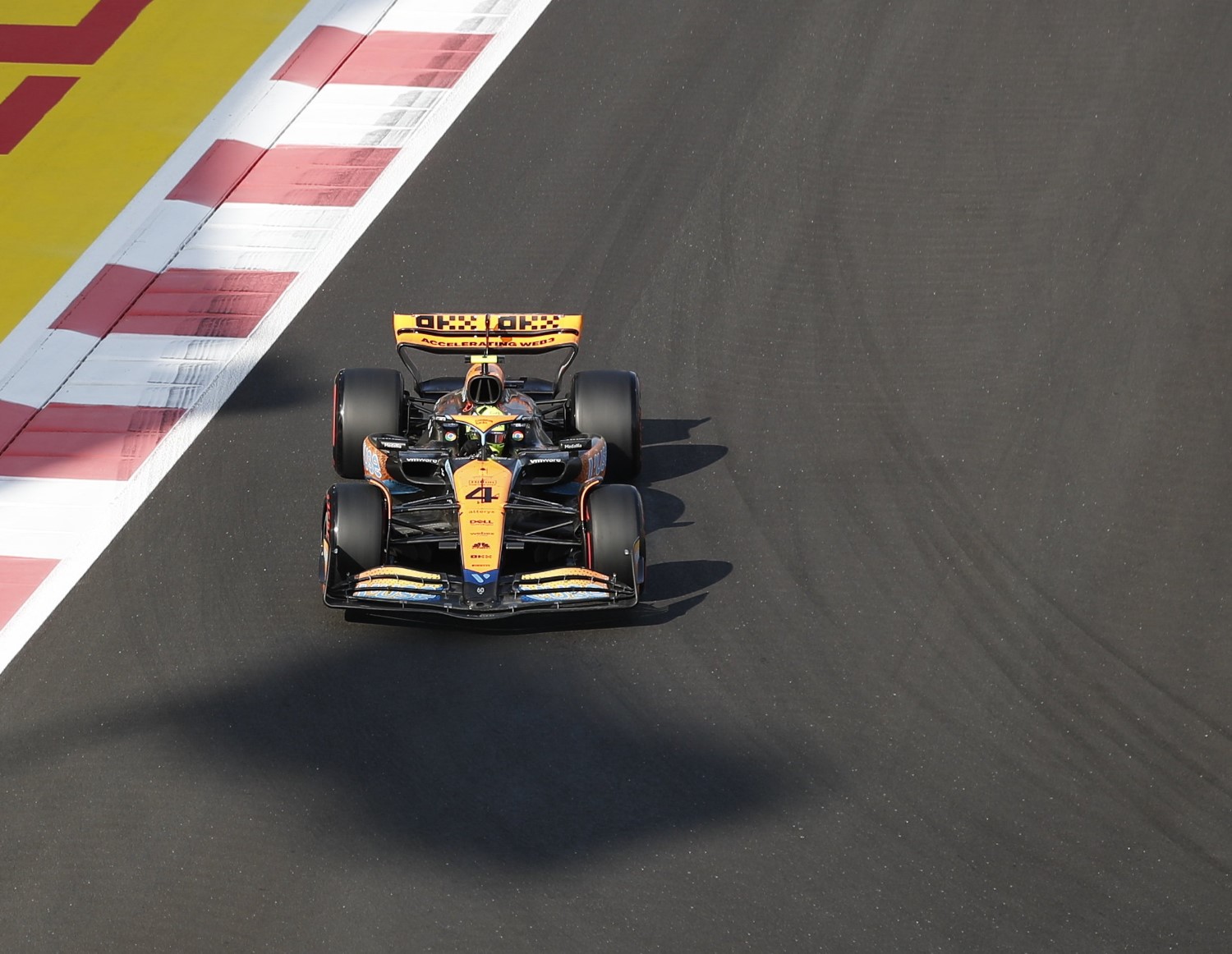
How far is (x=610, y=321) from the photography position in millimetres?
15406

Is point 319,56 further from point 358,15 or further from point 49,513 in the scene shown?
point 49,513

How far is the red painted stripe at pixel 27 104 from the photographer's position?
18266 millimetres

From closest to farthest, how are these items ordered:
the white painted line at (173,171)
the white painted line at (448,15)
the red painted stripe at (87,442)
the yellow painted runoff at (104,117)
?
1. the red painted stripe at (87,442)
2. the white painted line at (173,171)
3. the yellow painted runoff at (104,117)
4. the white painted line at (448,15)

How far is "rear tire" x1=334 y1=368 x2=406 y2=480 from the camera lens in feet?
42.7

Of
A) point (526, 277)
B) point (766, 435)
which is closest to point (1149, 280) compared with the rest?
point (766, 435)

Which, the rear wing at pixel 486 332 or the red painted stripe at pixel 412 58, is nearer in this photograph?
the rear wing at pixel 486 332

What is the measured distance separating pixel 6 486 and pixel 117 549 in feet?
4.36

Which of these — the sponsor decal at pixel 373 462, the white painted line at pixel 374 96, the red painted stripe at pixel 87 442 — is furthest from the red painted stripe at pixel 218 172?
the sponsor decal at pixel 373 462

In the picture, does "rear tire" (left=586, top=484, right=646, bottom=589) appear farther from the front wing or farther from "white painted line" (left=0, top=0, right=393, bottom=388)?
"white painted line" (left=0, top=0, right=393, bottom=388)

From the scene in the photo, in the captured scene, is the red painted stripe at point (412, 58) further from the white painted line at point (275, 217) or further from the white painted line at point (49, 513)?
the white painted line at point (49, 513)

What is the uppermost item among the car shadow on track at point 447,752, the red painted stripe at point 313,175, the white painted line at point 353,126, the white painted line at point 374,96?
the white painted line at point 374,96

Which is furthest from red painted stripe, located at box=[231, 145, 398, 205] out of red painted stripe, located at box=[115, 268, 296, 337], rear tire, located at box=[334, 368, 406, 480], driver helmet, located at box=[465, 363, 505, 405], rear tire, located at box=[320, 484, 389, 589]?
rear tire, located at box=[320, 484, 389, 589]

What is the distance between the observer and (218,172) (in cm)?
1761

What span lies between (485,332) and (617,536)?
2.44 meters
